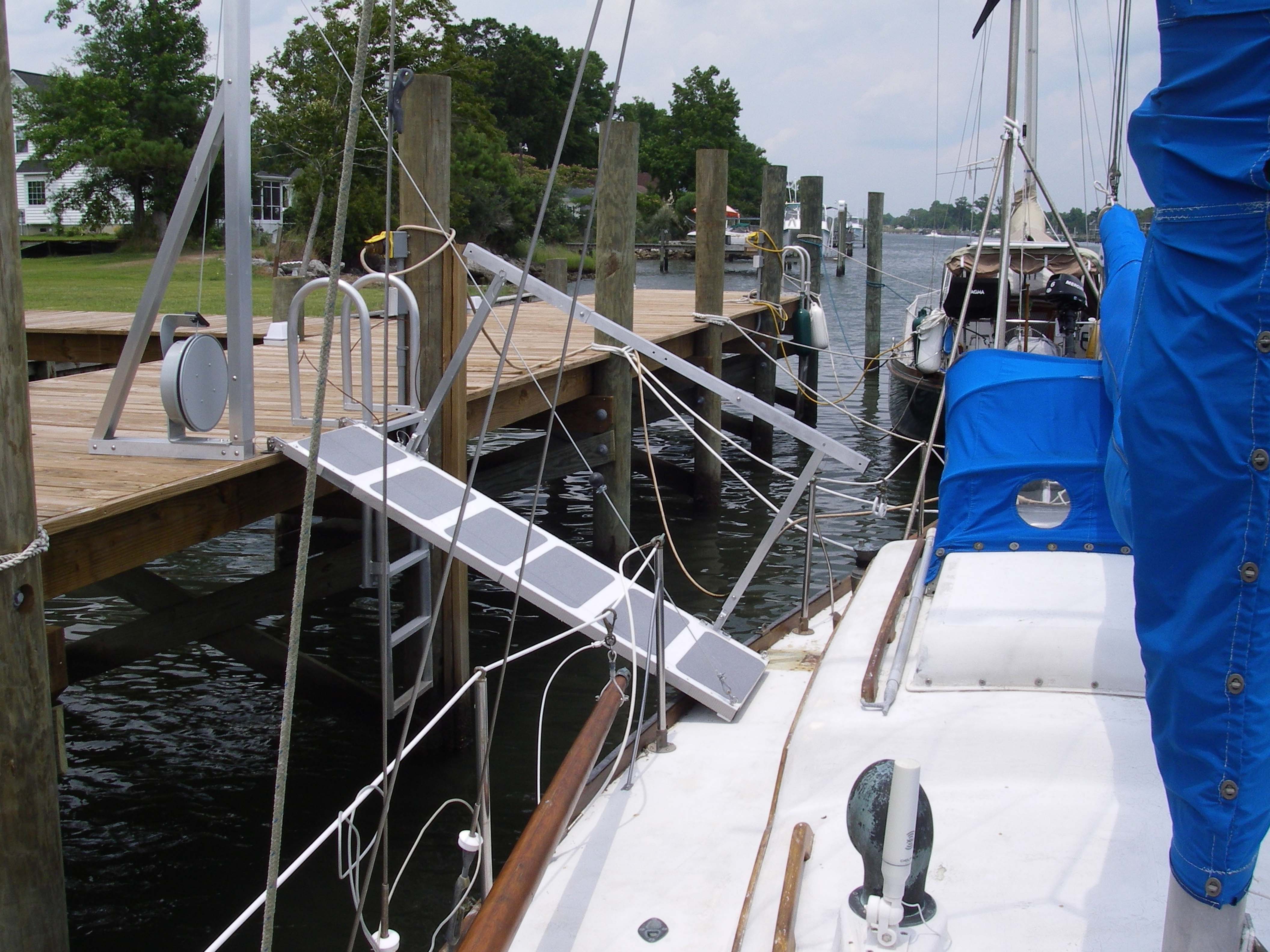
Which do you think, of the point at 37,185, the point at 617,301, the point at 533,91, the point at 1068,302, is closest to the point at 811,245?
the point at 1068,302

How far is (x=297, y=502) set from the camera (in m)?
5.60

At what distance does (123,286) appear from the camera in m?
23.6

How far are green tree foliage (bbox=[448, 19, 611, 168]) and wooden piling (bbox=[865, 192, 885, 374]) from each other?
51.0m

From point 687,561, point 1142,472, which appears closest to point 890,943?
point 1142,472

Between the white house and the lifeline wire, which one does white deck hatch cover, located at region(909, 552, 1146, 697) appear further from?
the white house

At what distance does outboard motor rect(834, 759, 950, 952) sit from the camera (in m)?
2.04

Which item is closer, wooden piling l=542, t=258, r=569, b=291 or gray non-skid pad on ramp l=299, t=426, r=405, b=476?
gray non-skid pad on ramp l=299, t=426, r=405, b=476

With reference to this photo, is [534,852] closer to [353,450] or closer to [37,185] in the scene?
[353,450]

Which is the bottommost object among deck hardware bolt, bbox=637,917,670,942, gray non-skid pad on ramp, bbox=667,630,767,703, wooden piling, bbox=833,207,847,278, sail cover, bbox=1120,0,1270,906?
deck hardware bolt, bbox=637,917,670,942

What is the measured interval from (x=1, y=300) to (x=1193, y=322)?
114 inches

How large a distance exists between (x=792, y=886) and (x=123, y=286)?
24.3 meters

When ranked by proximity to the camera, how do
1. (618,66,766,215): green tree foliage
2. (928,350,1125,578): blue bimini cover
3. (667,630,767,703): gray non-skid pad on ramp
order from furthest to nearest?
(618,66,766,215): green tree foliage, (667,630,767,703): gray non-skid pad on ramp, (928,350,1125,578): blue bimini cover

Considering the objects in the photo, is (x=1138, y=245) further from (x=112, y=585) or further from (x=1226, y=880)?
(x=112, y=585)

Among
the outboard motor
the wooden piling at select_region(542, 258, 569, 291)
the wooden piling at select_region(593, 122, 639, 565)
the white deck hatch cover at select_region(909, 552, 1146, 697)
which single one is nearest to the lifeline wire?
the outboard motor
